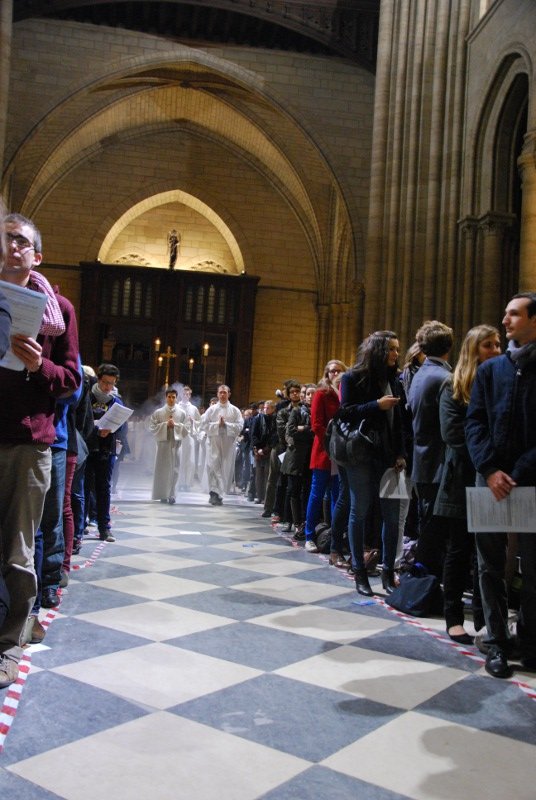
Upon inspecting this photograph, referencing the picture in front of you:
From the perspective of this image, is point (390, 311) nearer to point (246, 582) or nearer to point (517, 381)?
point (246, 582)

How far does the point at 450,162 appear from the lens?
42.6ft

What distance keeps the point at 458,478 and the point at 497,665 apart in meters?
1.03

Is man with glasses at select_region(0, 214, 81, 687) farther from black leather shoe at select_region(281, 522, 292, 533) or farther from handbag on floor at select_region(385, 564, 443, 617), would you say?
black leather shoe at select_region(281, 522, 292, 533)

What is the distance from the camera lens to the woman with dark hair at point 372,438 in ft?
16.0

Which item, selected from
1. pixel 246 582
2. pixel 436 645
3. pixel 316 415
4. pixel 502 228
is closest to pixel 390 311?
pixel 502 228

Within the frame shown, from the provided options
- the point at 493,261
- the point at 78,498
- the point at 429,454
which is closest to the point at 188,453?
the point at 493,261

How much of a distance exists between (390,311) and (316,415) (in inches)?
285

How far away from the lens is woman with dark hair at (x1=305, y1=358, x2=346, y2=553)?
675cm

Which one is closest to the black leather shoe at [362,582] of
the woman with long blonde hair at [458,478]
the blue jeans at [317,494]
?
the woman with long blonde hair at [458,478]

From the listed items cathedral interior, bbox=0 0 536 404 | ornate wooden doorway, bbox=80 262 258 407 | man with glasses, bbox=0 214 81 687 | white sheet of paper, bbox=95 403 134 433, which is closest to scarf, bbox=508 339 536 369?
man with glasses, bbox=0 214 81 687

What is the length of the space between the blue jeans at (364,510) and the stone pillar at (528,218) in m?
5.94

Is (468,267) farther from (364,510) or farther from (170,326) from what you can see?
(170,326)

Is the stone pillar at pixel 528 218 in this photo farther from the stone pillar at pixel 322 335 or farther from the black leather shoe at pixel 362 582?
the stone pillar at pixel 322 335

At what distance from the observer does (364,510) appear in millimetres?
4914
